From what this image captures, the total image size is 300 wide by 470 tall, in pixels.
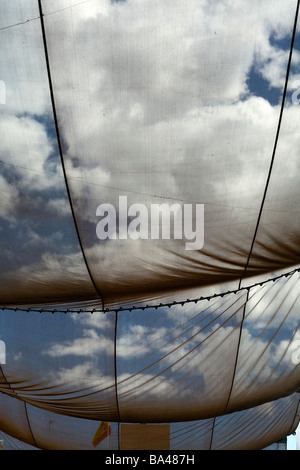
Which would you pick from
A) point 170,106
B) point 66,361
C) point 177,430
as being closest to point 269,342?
point 66,361

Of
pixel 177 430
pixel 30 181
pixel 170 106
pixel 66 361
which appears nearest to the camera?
pixel 170 106

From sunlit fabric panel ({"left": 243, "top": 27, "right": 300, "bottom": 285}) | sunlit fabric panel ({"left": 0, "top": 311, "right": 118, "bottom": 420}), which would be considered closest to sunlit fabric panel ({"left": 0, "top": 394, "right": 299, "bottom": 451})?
sunlit fabric panel ({"left": 0, "top": 311, "right": 118, "bottom": 420})

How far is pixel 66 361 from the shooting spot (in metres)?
5.45

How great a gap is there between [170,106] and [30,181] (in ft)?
3.89

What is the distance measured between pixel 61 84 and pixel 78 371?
2745mm

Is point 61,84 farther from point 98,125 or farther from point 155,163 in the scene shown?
point 155,163

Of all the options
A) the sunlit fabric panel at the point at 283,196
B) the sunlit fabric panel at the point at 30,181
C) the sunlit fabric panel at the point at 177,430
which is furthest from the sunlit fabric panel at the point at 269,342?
the sunlit fabric panel at the point at 177,430

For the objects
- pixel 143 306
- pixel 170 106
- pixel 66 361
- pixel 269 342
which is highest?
pixel 170 106

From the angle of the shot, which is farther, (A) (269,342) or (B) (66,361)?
(B) (66,361)

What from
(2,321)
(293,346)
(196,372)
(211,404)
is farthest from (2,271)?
(293,346)

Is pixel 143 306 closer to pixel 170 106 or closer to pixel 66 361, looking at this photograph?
pixel 66 361

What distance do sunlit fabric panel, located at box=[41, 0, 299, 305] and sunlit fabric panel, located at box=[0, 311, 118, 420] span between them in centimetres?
135

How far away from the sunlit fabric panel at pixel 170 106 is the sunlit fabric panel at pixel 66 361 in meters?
1.35

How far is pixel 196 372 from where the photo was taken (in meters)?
5.25
